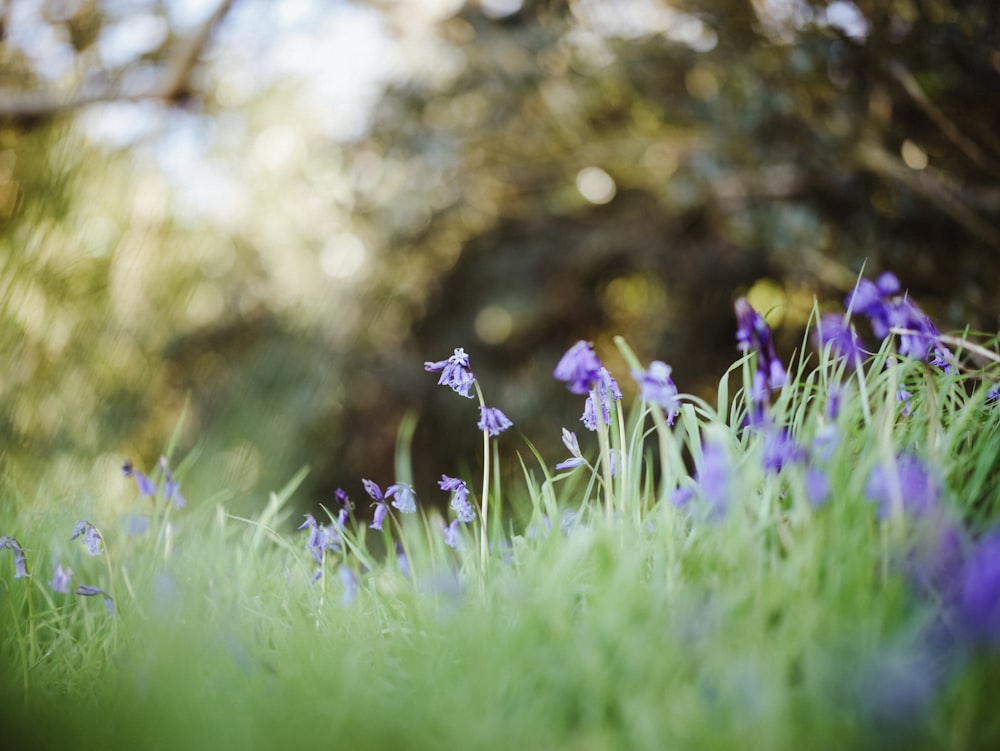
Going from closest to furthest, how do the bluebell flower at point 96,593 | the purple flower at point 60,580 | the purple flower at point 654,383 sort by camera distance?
the purple flower at point 654,383 → the bluebell flower at point 96,593 → the purple flower at point 60,580

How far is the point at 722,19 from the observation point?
12.1 ft

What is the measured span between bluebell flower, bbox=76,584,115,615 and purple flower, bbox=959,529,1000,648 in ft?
4.47

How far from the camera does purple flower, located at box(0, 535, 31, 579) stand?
156 cm

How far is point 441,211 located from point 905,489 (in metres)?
4.71

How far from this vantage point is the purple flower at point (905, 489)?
1.01 m

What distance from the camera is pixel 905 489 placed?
1.06 metres

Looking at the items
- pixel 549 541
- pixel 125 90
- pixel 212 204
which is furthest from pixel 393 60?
pixel 549 541

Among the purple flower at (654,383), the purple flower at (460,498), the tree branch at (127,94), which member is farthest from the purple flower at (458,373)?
the tree branch at (127,94)

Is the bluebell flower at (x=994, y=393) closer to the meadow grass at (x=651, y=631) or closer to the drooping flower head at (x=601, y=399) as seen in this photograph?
the meadow grass at (x=651, y=631)

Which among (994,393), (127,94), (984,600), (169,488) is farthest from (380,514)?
(127,94)

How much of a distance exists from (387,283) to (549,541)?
456 cm

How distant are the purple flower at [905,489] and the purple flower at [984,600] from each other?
0.52ft

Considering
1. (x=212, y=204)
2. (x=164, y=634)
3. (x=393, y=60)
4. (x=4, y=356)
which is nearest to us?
(x=164, y=634)

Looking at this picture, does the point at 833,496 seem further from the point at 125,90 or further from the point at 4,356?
the point at 125,90
